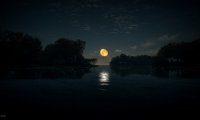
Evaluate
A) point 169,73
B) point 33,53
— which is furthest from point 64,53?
point 169,73

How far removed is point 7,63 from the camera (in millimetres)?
95125

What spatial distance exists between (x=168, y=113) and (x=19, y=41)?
10791 centimetres

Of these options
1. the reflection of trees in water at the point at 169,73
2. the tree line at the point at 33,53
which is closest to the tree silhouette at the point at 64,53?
the tree line at the point at 33,53

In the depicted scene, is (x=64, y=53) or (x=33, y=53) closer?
(x=33, y=53)

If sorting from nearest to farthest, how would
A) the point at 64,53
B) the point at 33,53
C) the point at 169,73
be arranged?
the point at 169,73
the point at 33,53
the point at 64,53

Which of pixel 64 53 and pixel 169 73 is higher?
pixel 64 53

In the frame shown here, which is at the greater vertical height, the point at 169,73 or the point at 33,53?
the point at 33,53

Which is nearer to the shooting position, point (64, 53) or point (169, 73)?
point (169, 73)

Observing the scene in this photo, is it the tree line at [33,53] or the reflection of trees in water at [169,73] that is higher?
the tree line at [33,53]

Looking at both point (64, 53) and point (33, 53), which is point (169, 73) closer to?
point (33, 53)

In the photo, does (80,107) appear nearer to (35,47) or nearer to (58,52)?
(35,47)

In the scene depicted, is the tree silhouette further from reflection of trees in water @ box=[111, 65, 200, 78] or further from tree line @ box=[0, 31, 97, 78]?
reflection of trees in water @ box=[111, 65, 200, 78]

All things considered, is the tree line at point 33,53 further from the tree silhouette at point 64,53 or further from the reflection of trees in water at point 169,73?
the reflection of trees in water at point 169,73

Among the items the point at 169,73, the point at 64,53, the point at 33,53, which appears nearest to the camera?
the point at 169,73
